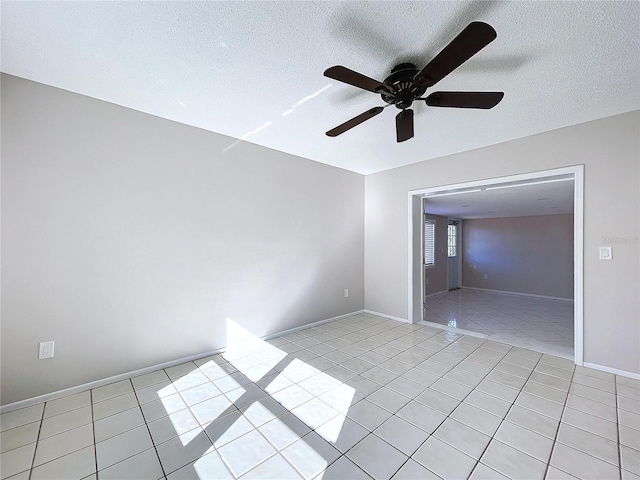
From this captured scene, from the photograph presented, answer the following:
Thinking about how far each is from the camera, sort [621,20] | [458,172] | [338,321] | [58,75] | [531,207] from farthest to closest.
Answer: [531,207] → [338,321] → [458,172] → [58,75] → [621,20]

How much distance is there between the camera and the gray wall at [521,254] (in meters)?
6.49

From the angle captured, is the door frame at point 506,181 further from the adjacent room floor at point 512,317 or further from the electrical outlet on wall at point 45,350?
the electrical outlet on wall at point 45,350

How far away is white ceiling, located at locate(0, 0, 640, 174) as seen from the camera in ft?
4.70

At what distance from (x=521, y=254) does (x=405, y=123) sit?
23.0ft

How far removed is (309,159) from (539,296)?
6.86 m

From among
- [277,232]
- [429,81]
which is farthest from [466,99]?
[277,232]

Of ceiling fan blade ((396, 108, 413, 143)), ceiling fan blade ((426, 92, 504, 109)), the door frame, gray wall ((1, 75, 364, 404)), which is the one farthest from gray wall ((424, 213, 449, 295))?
ceiling fan blade ((426, 92, 504, 109))

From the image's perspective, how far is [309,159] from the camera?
12.9 feet

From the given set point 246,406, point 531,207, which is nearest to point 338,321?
point 246,406

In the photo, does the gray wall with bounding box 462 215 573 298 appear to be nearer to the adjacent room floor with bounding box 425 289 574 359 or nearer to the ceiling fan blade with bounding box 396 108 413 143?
the adjacent room floor with bounding box 425 289 574 359

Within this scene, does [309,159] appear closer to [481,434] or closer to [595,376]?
[481,434]

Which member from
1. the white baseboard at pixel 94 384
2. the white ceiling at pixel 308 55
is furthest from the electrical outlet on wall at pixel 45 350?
the white ceiling at pixel 308 55

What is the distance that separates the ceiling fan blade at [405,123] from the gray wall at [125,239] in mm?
1853

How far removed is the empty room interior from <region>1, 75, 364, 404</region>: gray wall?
2 cm
